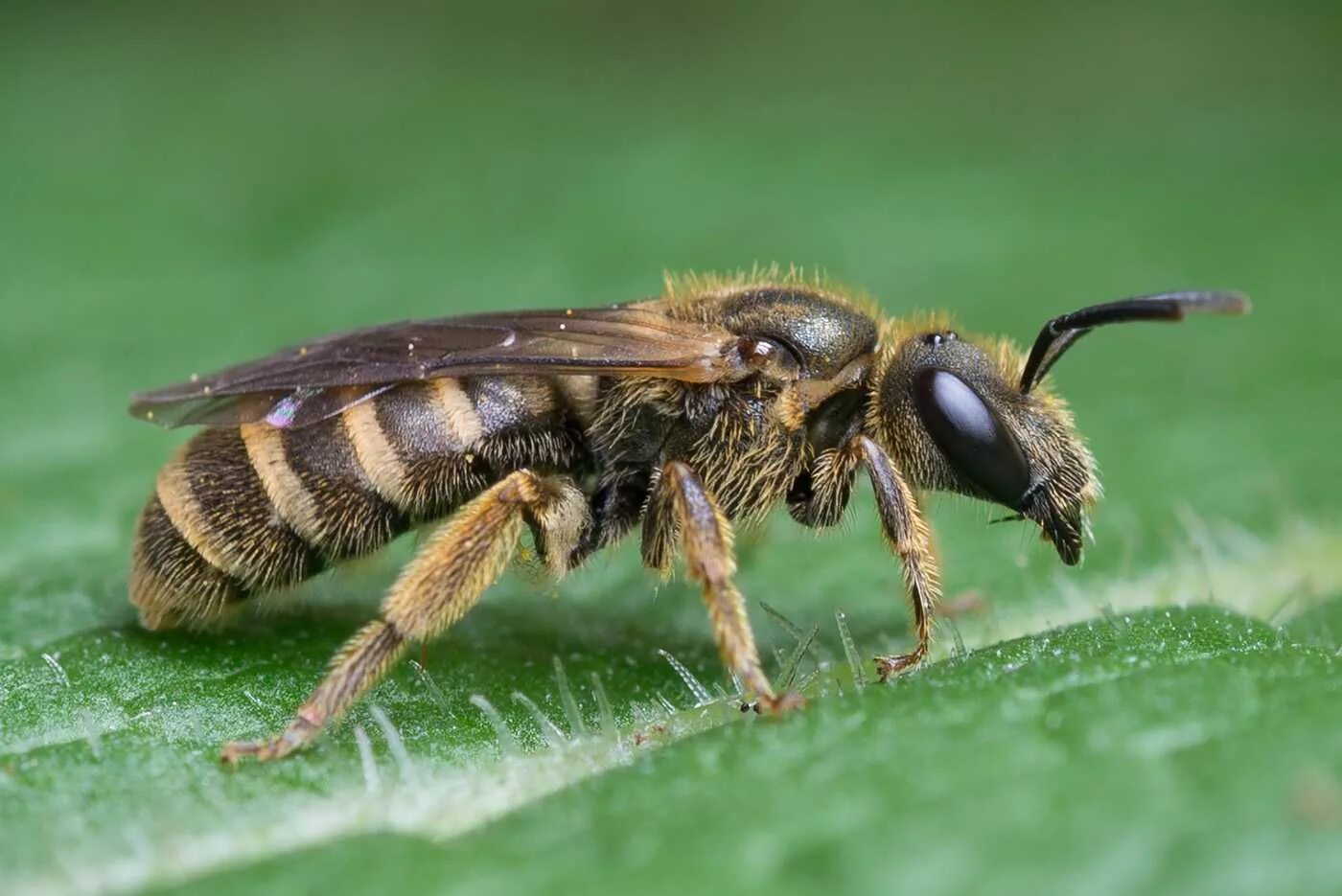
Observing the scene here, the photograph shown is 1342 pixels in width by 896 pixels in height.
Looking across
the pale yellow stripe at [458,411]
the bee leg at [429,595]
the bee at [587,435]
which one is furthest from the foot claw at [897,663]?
the pale yellow stripe at [458,411]

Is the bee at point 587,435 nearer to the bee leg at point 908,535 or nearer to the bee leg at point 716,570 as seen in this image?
the bee leg at point 908,535

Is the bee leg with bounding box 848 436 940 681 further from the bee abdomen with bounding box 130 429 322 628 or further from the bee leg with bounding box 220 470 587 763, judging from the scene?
the bee abdomen with bounding box 130 429 322 628

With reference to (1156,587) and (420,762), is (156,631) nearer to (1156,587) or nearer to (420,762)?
(420,762)

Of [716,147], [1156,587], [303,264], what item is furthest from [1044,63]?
[1156,587]

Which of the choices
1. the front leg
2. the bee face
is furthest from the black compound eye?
the front leg

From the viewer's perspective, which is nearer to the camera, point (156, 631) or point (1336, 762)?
point (1336, 762)

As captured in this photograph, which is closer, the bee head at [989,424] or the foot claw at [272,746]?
the foot claw at [272,746]
